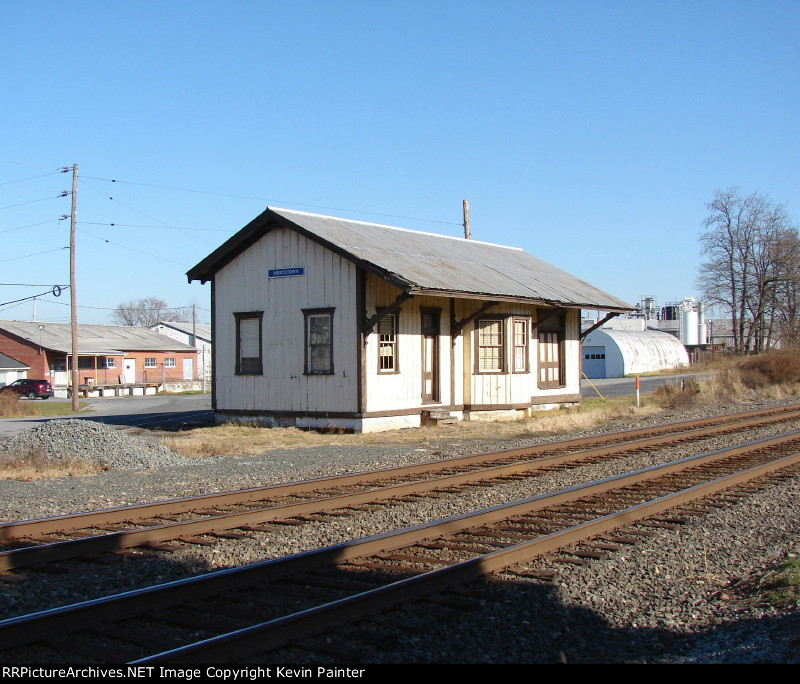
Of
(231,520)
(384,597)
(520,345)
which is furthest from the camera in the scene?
(520,345)

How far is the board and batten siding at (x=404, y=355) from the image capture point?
62.2 ft

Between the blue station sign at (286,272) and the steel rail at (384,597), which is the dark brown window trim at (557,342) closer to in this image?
the blue station sign at (286,272)

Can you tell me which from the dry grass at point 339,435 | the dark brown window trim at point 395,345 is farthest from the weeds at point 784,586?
the dark brown window trim at point 395,345

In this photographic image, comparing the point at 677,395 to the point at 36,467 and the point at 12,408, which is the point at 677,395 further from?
the point at 12,408

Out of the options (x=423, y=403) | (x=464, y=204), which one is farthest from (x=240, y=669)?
(x=464, y=204)

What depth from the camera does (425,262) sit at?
70.1 feet

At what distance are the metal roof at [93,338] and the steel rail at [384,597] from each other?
54242 mm

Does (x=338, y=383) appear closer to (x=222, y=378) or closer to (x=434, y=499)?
(x=222, y=378)

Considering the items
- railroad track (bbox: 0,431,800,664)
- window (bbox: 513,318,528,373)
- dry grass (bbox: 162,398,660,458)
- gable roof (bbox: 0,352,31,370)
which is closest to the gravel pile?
dry grass (bbox: 162,398,660,458)

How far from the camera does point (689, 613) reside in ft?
19.2

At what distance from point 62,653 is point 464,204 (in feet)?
97.6

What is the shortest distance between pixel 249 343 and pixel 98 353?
4164 cm

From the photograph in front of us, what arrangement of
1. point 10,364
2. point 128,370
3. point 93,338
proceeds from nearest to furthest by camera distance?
point 10,364 → point 93,338 → point 128,370

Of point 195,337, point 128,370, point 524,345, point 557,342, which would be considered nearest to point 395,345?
point 524,345
